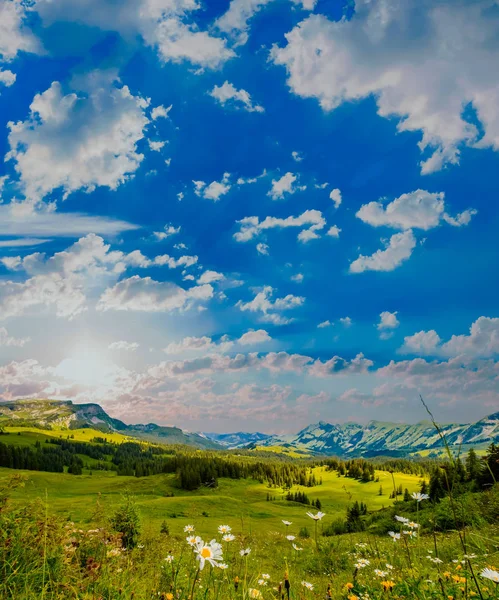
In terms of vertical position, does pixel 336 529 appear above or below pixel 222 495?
above

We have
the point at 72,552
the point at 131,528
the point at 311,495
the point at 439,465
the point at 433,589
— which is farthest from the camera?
the point at 311,495

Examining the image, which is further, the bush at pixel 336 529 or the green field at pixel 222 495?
the green field at pixel 222 495

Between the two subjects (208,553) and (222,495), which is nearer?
(208,553)

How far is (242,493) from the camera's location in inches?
5128

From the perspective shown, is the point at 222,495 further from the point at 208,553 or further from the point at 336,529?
the point at 208,553

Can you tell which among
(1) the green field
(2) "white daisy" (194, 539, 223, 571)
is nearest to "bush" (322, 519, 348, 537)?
(1) the green field

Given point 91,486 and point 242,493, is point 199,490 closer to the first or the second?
point 242,493

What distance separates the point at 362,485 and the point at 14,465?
538ft

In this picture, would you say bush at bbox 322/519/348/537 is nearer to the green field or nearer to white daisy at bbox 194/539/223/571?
the green field

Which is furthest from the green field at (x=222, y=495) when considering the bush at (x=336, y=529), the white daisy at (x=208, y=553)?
the white daisy at (x=208, y=553)

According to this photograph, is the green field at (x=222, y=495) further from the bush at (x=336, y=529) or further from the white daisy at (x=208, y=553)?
the white daisy at (x=208, y=553)

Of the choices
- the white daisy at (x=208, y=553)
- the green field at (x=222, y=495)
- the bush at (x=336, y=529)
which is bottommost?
the green field at (x=222, y=495)

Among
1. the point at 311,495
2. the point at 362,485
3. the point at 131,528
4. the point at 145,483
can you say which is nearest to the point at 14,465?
the point at 145,483

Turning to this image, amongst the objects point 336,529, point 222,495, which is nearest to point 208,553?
point 336,529
